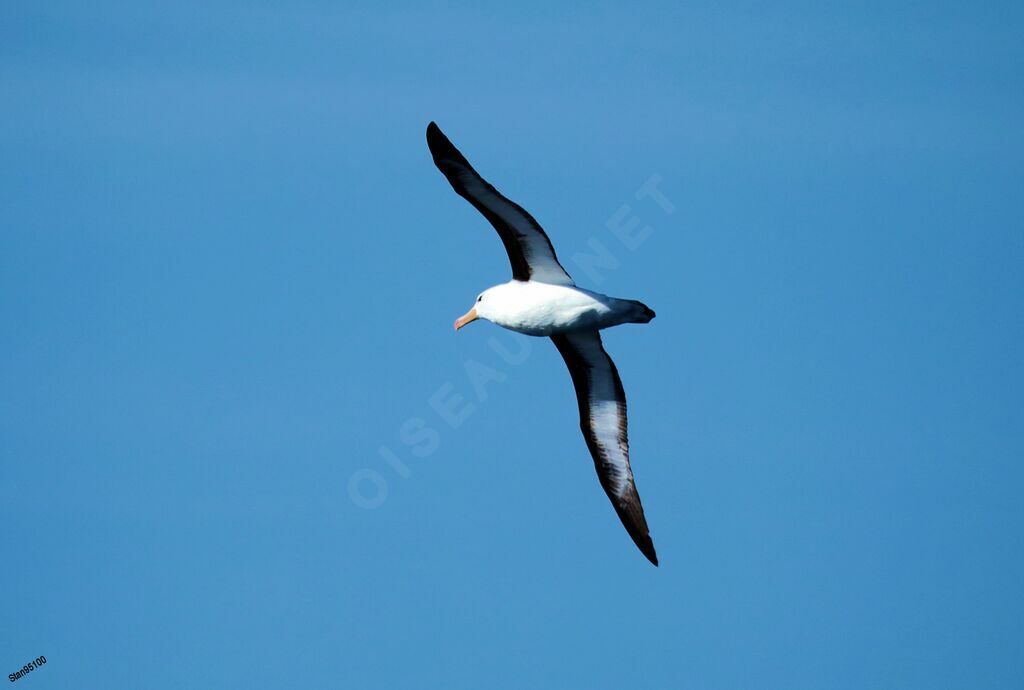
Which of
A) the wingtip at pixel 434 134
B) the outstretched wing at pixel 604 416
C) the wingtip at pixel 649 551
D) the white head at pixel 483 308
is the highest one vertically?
the wingtip at pixel 434 134

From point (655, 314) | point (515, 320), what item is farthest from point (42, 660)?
point (655, 314)

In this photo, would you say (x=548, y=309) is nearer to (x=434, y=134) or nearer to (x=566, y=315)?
(x=566, y=315)

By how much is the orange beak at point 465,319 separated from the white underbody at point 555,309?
99 centimetres

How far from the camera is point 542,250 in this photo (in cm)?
2227

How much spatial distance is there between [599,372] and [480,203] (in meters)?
3.61

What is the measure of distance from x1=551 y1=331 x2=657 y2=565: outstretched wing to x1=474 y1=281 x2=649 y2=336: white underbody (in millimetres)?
1096

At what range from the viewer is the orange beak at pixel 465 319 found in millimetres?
24062

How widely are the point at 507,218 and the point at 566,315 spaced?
1.54 meters

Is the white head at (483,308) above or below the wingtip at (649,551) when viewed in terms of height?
above

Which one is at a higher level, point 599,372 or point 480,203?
point 480,203

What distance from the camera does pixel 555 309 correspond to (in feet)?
72.6

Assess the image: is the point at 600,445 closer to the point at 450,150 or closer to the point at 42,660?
the point at 450,150

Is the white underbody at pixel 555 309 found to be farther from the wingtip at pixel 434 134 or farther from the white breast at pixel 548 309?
the wingtip at pixel 434 134

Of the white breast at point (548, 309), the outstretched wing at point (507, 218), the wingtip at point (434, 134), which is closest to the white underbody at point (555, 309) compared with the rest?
the white breast at point (548, 309)
